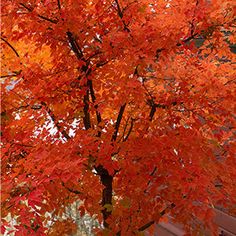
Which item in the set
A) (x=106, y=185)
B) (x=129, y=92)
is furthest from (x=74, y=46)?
(x=106, y=185)

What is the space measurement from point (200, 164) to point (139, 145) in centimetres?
83

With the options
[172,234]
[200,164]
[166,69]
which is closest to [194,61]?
[166,69]

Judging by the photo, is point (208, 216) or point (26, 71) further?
point (26, 71)

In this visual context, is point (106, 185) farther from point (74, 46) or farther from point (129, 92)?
point (74, 46)

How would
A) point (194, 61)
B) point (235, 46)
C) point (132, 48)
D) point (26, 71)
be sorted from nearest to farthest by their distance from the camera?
point (132, 48), point (26, 71), point (194, 61), point (235, 46)

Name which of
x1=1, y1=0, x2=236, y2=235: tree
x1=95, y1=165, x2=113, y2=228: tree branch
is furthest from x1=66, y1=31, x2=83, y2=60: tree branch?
x1=95, y1=165, x2=113, y2=228: tree branch

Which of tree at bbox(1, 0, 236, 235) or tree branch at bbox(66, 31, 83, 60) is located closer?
tree at bbox(1, 0, 236, 235)

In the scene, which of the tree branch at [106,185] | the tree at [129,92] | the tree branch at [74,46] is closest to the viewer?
the tree at [129,92]

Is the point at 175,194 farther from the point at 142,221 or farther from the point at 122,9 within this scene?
the point at 122,9

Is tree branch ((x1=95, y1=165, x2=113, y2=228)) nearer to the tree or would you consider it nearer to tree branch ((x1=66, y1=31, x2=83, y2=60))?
the tree

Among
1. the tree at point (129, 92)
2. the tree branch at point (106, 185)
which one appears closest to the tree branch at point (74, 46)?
the tree at point (129, 92)

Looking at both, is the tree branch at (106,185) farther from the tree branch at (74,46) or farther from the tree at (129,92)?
the tree branch at (74,46)

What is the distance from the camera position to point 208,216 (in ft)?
12.4

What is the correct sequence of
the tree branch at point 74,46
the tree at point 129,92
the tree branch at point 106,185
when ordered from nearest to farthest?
the tree at point 129,92 < the tree branch at point 74,46 < the tree branch at point 106,185
